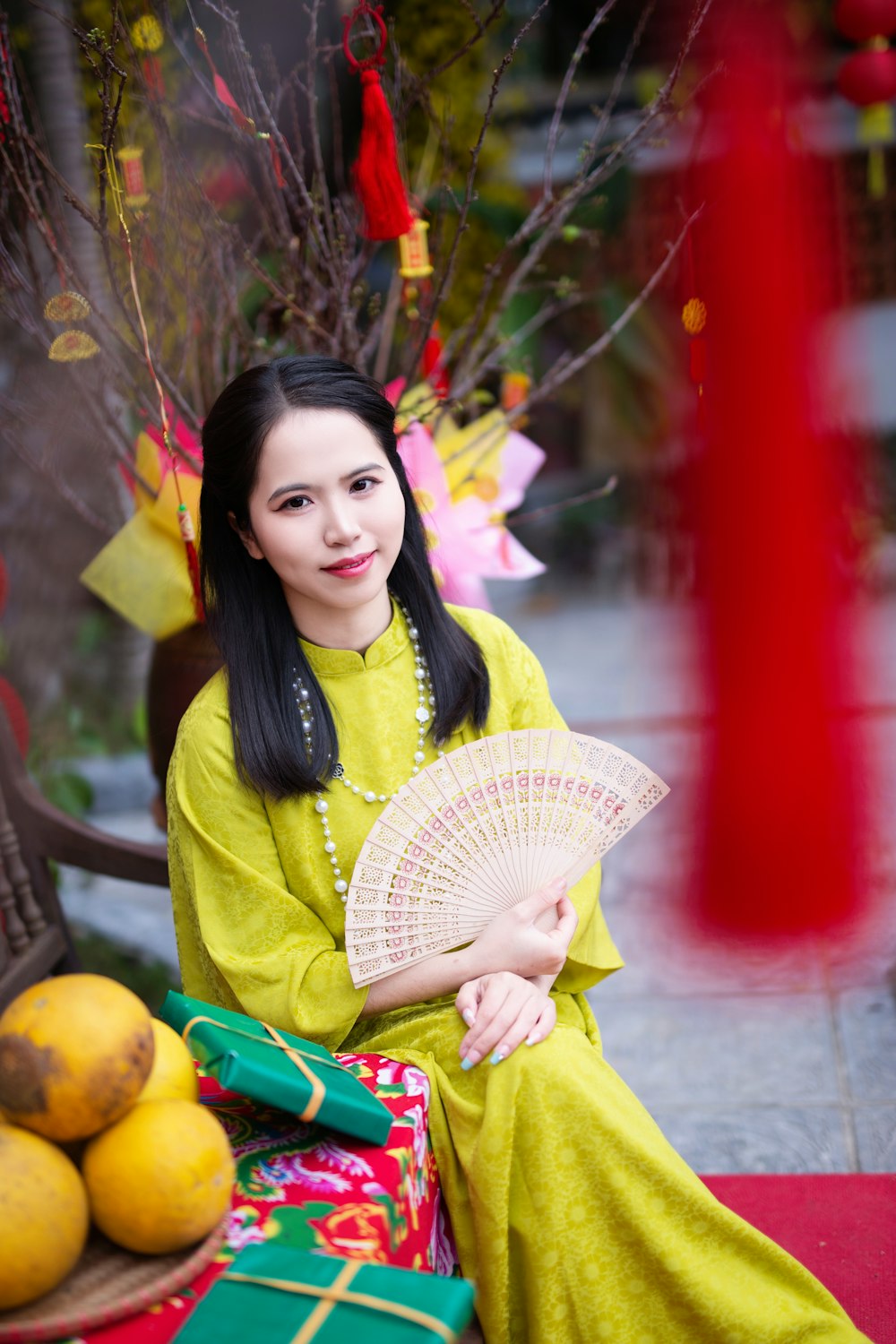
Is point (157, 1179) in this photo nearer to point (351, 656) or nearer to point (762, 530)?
point (351, 656)

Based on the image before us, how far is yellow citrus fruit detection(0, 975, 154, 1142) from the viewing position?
119cm

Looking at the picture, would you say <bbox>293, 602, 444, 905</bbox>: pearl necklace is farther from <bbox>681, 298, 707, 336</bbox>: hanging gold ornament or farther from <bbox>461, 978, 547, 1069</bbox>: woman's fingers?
<bbox>681, 298, 707, 336</bbox>: hanging gold ornament

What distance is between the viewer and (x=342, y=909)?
1824mm

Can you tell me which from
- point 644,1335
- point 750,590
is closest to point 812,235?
point 750,590

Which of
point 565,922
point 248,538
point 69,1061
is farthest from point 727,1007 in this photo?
point 69,1061

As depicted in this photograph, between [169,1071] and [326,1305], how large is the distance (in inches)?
12.3

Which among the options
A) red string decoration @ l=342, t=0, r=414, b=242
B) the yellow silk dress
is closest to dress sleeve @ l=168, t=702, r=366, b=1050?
the yellow silk dress

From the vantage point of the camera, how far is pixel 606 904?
368 cm

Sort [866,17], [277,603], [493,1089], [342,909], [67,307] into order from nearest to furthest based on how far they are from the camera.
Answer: [493,1089] → [342,909] → [277,603] → [67,307] → [866,17]

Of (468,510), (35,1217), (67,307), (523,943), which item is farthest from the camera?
(468,510)

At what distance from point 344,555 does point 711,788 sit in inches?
107

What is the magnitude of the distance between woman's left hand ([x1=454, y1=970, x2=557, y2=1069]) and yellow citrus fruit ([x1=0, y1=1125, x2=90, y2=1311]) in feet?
1.84

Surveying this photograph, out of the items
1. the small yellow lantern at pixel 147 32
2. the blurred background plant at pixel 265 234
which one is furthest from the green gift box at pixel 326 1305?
the small yellow lantern at pixel 147 32

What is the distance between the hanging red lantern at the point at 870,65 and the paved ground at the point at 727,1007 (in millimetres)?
2050
